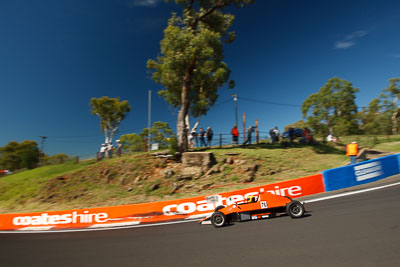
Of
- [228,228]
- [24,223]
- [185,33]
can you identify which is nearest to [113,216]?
[24,223]

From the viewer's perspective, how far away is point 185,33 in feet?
56.7

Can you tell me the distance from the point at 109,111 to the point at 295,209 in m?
36.5

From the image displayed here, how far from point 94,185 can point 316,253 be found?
1578 cm

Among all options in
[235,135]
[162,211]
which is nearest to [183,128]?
[235,135]

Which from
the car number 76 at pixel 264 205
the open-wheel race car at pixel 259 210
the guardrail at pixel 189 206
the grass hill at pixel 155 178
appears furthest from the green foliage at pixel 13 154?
the car number 76 at pixel 264 205

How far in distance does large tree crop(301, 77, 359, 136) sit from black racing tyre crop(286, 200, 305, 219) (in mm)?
37835

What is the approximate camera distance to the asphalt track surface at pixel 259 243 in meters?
3.89

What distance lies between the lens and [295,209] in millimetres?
6457

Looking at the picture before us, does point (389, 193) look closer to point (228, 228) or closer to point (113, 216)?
point (228, 228)

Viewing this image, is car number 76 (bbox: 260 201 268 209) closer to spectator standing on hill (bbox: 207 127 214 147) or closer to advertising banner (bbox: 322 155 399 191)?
advertising banner (bbox: 322 155 399 191)

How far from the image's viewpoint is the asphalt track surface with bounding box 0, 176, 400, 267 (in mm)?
3891

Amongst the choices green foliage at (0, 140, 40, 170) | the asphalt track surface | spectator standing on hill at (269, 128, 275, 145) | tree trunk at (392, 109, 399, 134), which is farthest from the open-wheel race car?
green foliage at (0, 140, 40, 170)

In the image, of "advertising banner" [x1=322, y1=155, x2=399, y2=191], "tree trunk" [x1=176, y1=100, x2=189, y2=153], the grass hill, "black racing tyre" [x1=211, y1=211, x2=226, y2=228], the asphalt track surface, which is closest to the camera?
the asphalt track surface

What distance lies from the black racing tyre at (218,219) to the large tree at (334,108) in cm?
3874
